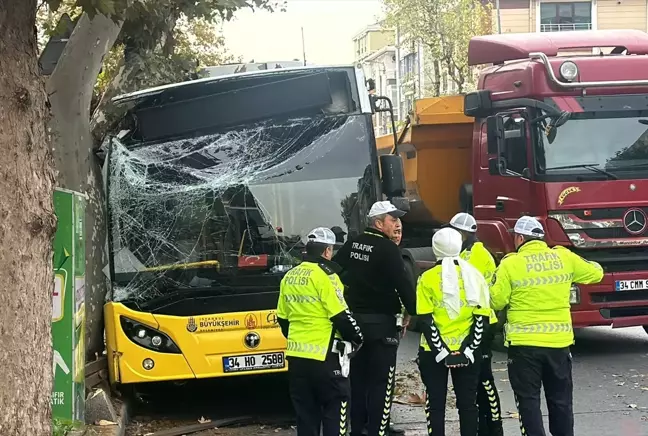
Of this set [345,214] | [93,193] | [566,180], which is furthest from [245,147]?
[566,180]

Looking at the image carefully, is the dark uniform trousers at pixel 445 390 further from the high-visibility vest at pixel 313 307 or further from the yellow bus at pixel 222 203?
the yellow bus at pixel 222 203

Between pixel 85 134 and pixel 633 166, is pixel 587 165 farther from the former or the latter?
pixel 85 134

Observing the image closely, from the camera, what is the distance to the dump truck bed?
11.6 metres

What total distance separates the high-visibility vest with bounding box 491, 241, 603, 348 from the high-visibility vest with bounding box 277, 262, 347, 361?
109 centimetres

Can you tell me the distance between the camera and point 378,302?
6.30 meters

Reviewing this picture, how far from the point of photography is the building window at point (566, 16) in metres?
36.1

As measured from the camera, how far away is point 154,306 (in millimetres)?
7246

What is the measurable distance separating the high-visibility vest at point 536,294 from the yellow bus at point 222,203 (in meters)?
1.88

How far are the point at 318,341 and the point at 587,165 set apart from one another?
15.8 ft

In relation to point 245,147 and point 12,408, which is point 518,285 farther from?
point 12,408

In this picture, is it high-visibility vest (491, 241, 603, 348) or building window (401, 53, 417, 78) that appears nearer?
high-visibility vest (491, 241, 603, 348)

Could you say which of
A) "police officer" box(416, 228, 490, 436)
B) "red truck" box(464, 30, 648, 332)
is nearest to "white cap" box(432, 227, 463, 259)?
"police officer" box(416, 228, 490, 436)

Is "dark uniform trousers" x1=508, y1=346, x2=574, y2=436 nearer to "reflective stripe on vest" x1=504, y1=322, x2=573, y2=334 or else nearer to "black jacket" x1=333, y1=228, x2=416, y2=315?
"reflective stripe on vest" x1=504, y1=322, x2=573, y2=334

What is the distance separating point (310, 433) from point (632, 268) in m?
4.98
